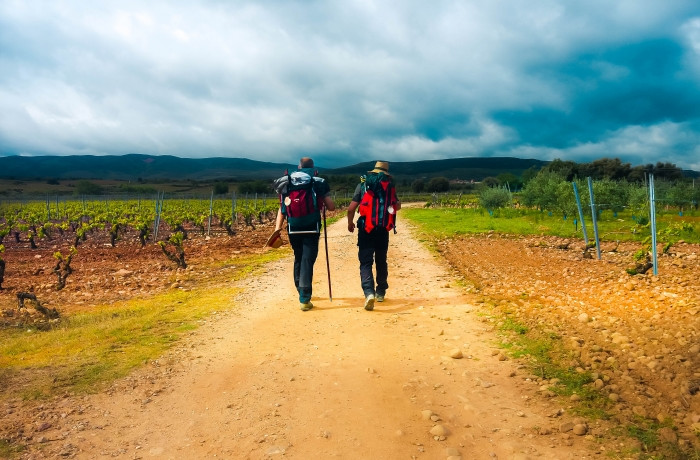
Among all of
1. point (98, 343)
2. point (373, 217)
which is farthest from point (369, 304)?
point (98, 343)

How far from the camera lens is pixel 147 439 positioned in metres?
3.22

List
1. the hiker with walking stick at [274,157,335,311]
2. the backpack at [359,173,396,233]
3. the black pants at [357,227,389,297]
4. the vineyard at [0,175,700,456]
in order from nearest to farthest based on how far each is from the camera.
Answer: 1. the vineyard at [0,175,700,456]
2. the hiker with walking stick at [274,157,335,311]
3. the backpack at [359,173,396,233]
4. the black pants at [357,227,389,297]

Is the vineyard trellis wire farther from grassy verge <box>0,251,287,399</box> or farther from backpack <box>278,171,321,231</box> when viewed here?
grassy verge <box>0,251,287,399</box>

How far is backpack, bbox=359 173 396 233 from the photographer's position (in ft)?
22.0

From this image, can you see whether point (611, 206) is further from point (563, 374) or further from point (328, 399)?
point (328, 399)

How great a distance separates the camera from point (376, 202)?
22.1 ft

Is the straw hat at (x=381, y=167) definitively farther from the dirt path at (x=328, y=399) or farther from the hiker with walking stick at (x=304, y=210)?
the dirt path at (x=328, y=399)

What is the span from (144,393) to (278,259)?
321 inches

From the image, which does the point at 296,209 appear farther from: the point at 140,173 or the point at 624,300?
the point at 140,173

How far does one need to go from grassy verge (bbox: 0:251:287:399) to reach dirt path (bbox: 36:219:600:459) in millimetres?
332

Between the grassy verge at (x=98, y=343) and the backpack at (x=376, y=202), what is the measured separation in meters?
2.35

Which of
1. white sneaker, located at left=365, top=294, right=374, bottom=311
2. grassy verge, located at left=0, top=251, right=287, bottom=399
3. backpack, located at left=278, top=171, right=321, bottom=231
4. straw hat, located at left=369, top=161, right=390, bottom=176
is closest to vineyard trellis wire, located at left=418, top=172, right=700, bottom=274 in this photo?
straw hat, located at left=369, top=161, right=390, bottom=176

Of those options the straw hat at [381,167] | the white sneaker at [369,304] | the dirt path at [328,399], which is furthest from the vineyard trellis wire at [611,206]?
the dirt path at [328,399]

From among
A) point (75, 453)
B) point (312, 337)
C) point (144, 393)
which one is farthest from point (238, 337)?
point (75, 453)
